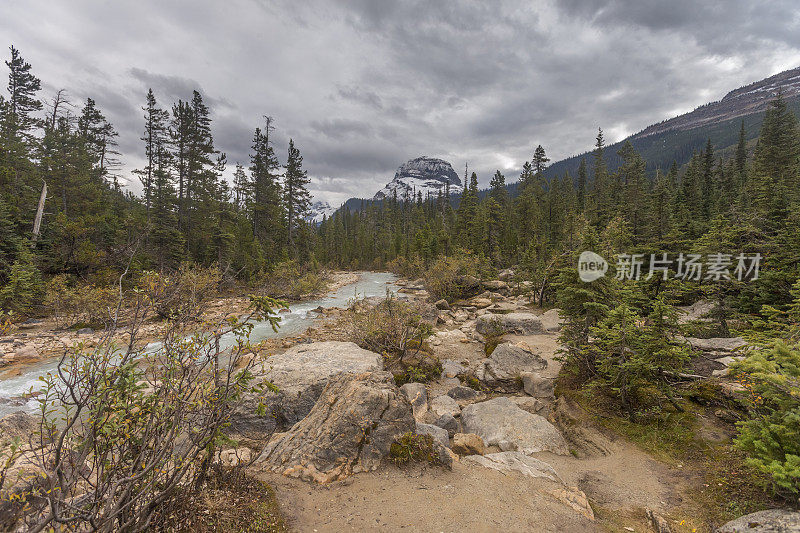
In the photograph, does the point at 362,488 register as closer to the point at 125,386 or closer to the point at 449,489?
the point at 449,489

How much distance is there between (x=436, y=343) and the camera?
1596 centimetres

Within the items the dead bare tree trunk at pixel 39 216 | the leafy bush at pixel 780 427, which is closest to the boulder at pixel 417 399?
the leafy bush at pixel 780 427

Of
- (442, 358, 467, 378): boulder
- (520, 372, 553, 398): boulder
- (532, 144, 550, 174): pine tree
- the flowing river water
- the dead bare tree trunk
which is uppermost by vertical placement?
(532, 144, 550, 174): pine tree

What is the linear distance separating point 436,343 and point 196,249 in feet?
81.0

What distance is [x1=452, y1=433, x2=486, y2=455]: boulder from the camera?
22.7ft

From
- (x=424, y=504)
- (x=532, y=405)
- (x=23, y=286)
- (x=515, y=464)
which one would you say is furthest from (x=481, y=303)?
(x=23, y=286)

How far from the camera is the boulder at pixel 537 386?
414 inches

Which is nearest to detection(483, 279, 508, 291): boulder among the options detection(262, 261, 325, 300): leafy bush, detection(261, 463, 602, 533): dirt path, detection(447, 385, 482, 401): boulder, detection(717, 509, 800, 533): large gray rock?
detection(262, 261, 325, 300): leafy bush

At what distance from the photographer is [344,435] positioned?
5.80 m

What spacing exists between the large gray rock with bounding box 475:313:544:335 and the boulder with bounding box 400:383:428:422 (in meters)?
8.29

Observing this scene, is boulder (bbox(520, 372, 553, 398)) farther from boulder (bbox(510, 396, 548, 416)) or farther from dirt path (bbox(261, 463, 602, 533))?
dirt path (bbox(261, 463, 602, 533))

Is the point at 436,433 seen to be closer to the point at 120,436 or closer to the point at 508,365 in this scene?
the point at 120,436

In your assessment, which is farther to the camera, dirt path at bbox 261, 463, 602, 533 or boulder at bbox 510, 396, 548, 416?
boulder at bbox 510, 396, 548, 416

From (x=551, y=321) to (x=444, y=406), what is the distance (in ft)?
41.8
